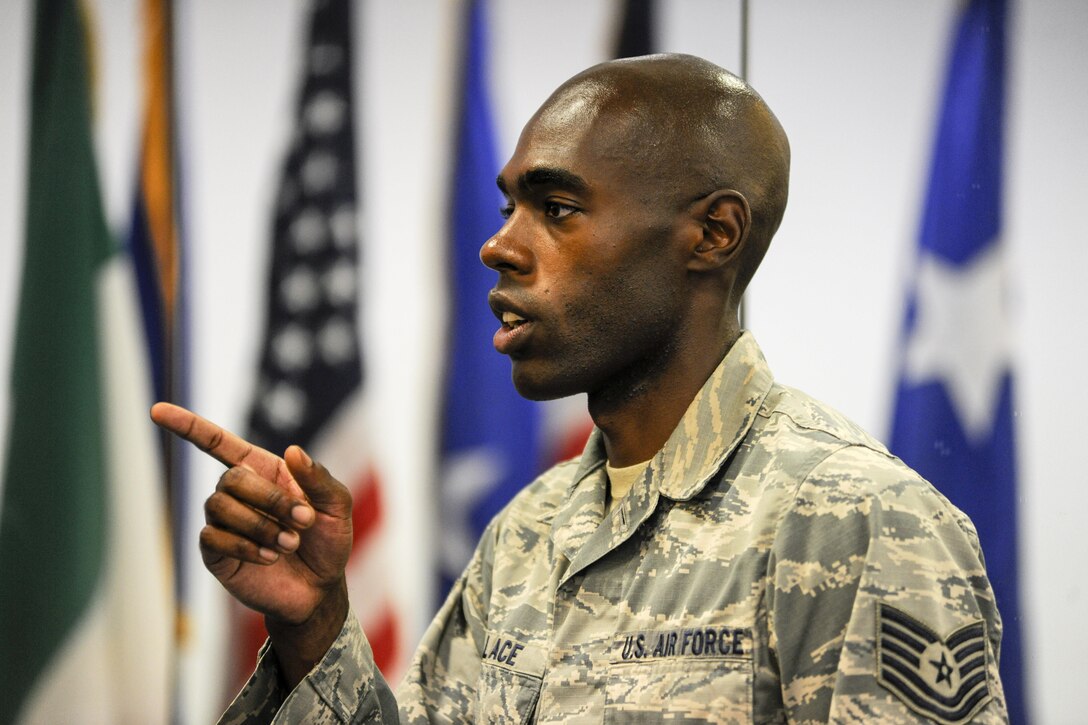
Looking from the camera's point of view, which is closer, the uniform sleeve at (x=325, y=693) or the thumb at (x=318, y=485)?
the thumb at (x=318, y=485)

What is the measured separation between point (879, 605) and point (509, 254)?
1.83ft

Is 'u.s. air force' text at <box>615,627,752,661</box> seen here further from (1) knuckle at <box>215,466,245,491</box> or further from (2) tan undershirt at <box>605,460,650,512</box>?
(1) knuckle at <box>215,466,245,491</box>

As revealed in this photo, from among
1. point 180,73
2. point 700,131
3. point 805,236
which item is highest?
point 180,73

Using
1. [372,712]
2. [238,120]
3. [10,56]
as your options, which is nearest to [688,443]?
[372,712]

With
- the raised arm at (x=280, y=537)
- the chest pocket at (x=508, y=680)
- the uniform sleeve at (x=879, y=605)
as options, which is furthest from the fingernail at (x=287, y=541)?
the uniform sleeve at (x=879, y=605)

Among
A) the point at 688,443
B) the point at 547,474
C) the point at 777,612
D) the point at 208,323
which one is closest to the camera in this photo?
the point at 777,612

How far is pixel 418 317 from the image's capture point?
2115 mm

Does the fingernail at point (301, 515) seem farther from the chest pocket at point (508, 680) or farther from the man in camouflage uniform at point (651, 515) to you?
the chest pocket at point (508, 680)

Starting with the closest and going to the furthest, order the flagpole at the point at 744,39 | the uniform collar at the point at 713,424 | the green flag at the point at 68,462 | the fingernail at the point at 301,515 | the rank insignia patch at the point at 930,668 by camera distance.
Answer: the rank insignia patch at the point at 930,668 → the fingernail at the point at 301,515 → the uniform collar at the point at 713,424 → the green flag at the point at 68,462 → the flagpole at the point at 744,39

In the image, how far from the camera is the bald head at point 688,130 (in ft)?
4.34

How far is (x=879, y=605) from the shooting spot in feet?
3.40

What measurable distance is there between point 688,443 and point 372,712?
0.48 m

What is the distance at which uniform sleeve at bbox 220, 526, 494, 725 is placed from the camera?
131 cm

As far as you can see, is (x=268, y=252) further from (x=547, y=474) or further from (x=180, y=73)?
(x=547, y=474)
